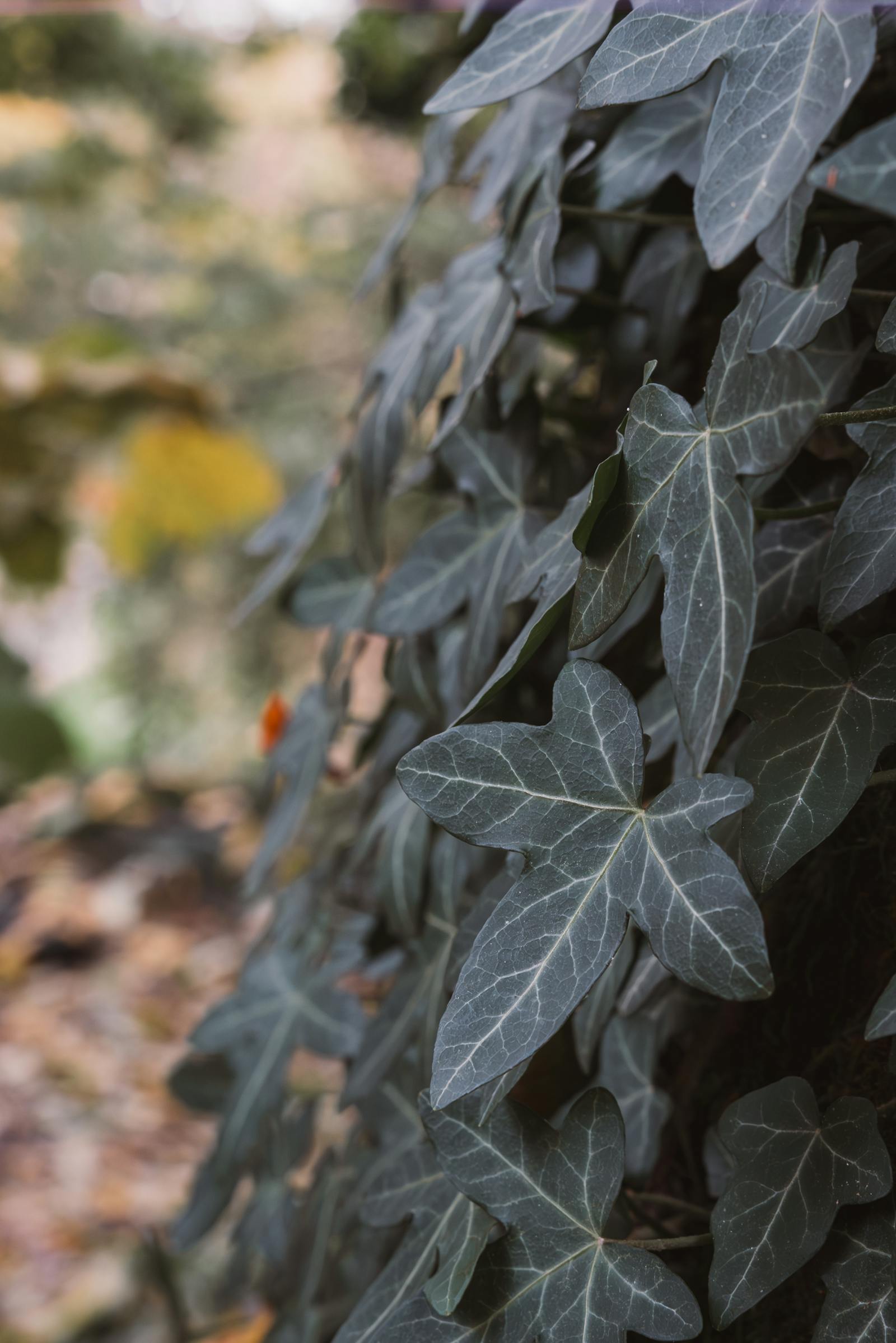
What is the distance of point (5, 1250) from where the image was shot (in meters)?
1.75

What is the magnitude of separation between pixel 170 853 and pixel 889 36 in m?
2.79

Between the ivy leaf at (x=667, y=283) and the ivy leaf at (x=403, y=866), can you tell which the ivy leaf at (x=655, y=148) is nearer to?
the ivy leaf at (x=667, y=283)

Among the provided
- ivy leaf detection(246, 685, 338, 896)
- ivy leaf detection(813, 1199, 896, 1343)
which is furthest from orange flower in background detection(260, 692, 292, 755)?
ivy leaf detection(813, 1199, 896, 1343)

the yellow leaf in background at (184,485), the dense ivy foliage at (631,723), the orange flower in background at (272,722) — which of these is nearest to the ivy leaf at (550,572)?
the dense ivy foliage at (631,723)

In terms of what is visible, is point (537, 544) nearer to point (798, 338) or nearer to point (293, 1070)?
point (798, 338)

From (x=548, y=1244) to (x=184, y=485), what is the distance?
2.45 metres

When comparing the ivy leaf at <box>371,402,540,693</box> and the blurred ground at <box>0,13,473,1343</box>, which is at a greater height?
the ivy leaf at <box>371,402,540,693</box>

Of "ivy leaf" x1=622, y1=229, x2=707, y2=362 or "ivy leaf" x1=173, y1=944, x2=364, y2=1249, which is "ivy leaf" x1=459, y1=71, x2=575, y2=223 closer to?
"ivy leaf" x1=622, y1=229, x2=707, y2=362

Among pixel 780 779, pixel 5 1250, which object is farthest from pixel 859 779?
pixel 5 1250

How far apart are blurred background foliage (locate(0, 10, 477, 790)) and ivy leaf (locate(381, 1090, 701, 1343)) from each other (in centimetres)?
214

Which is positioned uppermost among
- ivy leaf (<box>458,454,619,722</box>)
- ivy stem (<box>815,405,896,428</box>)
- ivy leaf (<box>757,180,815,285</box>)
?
ivy leaf (<box>757,180,815,285</box>)

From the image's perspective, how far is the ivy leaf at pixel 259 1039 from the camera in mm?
658

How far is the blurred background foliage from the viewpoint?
245cm

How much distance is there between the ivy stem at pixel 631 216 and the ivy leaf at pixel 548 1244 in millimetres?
389
